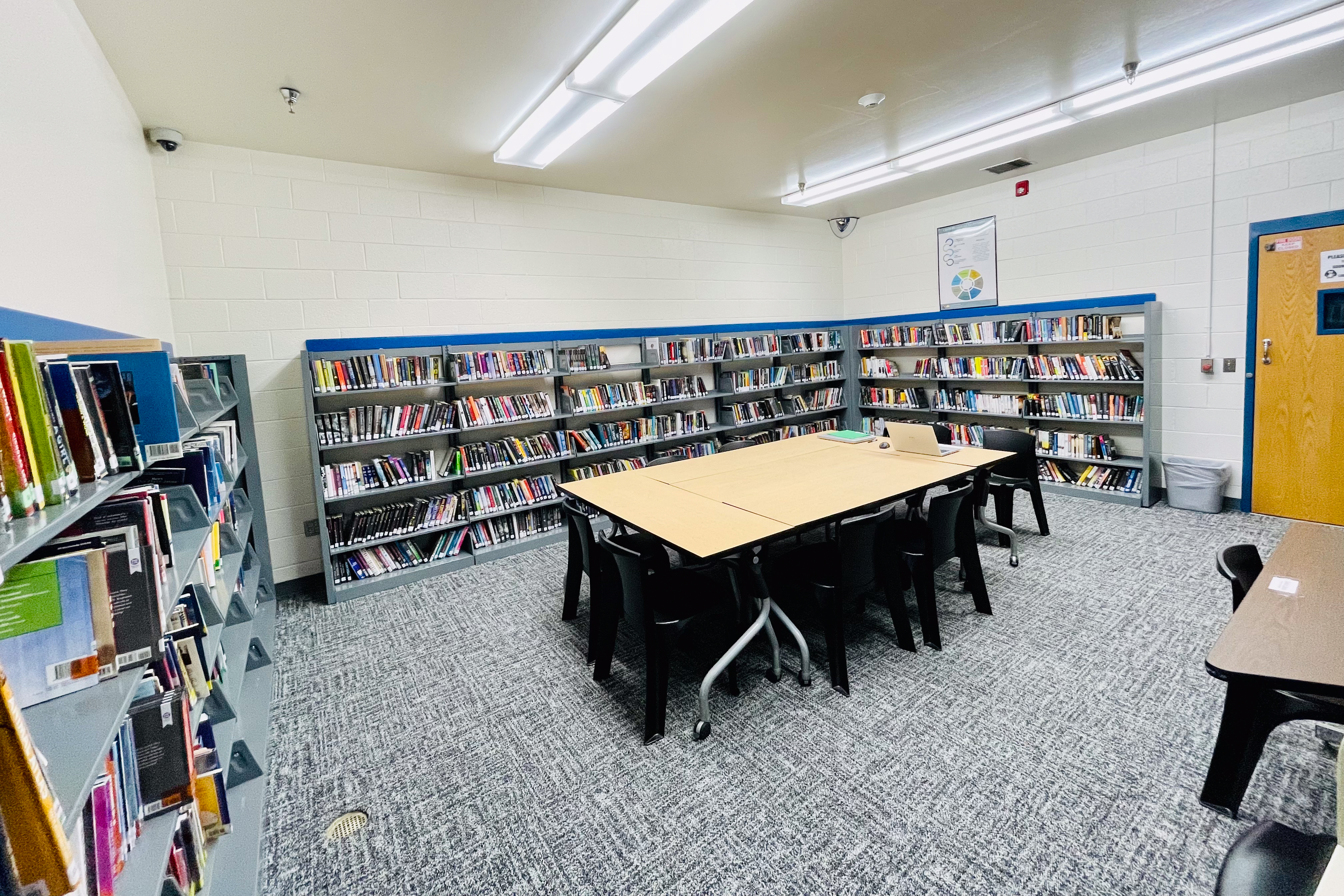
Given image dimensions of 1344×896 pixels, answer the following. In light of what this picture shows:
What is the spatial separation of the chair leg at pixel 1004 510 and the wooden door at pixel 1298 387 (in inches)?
79.7

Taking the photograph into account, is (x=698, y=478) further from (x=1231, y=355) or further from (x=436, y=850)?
(x=1231, y=355)

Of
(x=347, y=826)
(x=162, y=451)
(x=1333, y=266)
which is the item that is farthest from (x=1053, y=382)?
(x=162, y=451)

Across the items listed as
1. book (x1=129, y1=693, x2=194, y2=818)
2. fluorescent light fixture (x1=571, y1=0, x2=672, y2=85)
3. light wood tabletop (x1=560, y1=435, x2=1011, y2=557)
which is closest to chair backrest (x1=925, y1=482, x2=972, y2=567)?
light wood tabletop (x1=560, y1=435, x2=1011, y2=557)

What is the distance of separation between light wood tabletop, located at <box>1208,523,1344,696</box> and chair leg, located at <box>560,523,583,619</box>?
251 cm

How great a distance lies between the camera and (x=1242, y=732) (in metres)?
1.77

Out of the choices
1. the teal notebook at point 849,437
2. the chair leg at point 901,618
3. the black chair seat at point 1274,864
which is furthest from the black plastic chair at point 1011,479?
the black chair seat at point 1274,864

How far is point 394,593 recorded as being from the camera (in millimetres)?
3973

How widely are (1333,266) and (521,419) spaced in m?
5.70

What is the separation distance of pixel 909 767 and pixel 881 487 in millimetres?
1290

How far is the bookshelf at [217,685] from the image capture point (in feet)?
2.65

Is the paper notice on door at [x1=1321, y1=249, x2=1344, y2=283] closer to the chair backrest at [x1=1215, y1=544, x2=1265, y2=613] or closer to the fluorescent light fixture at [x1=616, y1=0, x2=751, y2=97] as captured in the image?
the chair backrest at [x1=1215, y1=544, x2=1265, y2=613]

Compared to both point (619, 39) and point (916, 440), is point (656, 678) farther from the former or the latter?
point (619, 39)

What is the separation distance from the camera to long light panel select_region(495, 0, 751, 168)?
7.73 ft

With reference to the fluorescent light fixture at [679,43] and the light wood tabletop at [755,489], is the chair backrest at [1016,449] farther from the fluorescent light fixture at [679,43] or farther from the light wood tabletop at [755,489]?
the fluorescent light fixture at [679,43]
